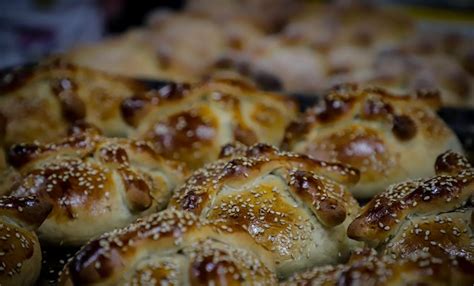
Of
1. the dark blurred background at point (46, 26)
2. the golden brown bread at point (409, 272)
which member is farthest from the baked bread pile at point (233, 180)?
the dark blurred background at point (46, 26)

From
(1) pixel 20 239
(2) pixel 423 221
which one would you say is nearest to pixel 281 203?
(2) pixel 423 221

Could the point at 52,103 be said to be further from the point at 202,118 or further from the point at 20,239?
the point at 20,239

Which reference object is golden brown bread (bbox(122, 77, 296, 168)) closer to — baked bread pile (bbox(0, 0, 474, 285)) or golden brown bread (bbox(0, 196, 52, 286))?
baked bread pile (bbox(0, 0, 474, 285))

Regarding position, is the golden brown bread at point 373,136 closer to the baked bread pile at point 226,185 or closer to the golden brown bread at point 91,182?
the baked bread pile at point 226,185

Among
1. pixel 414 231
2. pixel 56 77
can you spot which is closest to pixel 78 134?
pixel 56 77

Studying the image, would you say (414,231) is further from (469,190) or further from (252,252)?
(252,252)

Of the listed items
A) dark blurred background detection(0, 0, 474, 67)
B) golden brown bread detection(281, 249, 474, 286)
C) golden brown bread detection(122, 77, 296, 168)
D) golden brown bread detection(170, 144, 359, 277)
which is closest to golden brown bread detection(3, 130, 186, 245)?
golden brown bread detection(170, 144, 359, 277)
